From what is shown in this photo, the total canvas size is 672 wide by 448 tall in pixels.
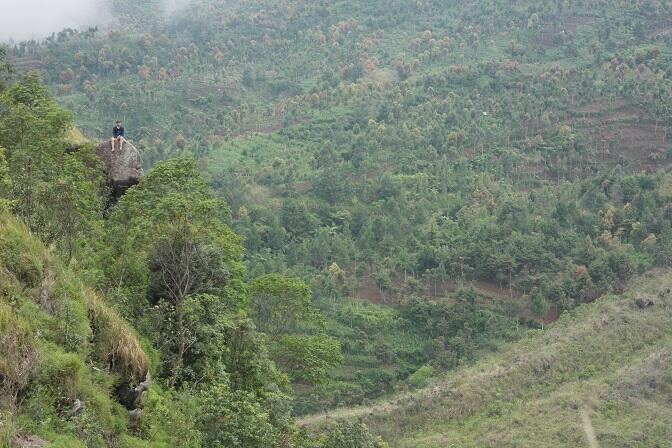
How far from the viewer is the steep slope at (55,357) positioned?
7.83m

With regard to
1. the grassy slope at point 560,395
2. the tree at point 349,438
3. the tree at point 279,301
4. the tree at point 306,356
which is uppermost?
the tree at point 279,301

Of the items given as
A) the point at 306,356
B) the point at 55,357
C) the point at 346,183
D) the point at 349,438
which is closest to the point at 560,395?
the point at 306,356

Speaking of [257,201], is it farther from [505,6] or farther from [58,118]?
[505,6]

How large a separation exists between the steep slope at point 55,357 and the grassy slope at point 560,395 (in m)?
19.1

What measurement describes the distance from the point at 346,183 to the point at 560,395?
79.8 ft

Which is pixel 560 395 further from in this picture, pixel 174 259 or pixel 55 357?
pixel 55 357

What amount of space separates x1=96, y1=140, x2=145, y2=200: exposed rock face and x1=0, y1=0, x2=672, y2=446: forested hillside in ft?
4.19

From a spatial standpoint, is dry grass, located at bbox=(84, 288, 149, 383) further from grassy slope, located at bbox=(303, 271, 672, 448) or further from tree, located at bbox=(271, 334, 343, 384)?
grassy slope, located at bbox=(303, 271, 672, 448)

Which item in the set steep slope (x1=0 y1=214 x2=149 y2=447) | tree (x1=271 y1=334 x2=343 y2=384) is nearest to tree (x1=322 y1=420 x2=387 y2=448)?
tree (x1=271 y1=334 x2=343 y2=384)

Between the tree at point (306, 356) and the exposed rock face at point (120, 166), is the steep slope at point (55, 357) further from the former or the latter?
the tree at point (306, 356)

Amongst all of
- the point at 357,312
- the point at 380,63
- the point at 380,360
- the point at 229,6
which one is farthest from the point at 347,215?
the point at 229,6

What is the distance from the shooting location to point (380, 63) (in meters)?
77.9

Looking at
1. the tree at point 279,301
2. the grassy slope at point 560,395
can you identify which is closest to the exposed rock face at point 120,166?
the tree at point 279,301

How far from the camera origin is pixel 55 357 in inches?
330
